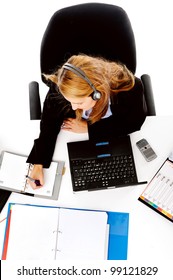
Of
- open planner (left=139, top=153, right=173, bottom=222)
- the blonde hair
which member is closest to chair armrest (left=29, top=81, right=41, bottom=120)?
the blonde hair

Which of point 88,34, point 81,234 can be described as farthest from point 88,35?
point 81,234

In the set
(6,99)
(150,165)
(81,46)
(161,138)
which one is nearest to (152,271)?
(150,165)

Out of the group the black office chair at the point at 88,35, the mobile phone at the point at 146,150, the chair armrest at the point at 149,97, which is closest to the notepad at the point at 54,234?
the mobile phone at the point at 146,150

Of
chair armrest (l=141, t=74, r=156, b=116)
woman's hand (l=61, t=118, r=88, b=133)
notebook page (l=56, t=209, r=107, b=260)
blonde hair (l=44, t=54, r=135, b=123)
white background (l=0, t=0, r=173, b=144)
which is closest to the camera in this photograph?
blonde hair (l=44, t=54, r=135, b=123)

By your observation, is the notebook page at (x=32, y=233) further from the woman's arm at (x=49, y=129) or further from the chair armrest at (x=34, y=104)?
the chair armrest at (x=34, y=104)

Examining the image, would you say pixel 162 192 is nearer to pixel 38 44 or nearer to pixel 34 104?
pixel 34 104

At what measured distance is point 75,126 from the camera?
4.91 ft

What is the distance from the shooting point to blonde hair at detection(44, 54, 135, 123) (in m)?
1.20

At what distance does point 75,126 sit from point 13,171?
0.35 metres

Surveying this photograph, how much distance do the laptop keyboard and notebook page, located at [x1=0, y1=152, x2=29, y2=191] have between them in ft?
0.76

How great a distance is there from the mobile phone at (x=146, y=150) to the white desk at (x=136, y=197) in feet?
0.07

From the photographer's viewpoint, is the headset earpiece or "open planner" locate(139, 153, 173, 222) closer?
the headset earpiece

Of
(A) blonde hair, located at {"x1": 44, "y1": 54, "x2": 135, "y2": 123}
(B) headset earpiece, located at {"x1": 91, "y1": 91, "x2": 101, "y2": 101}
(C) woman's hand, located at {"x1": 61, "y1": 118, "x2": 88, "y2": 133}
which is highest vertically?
(A) blonde hair, located at {"x1": 44, "y1": 54, "x2": 135, "y2": 123}

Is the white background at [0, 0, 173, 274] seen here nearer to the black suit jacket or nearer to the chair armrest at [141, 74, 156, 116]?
the chair armrest at [141, 74, 156, 116]
